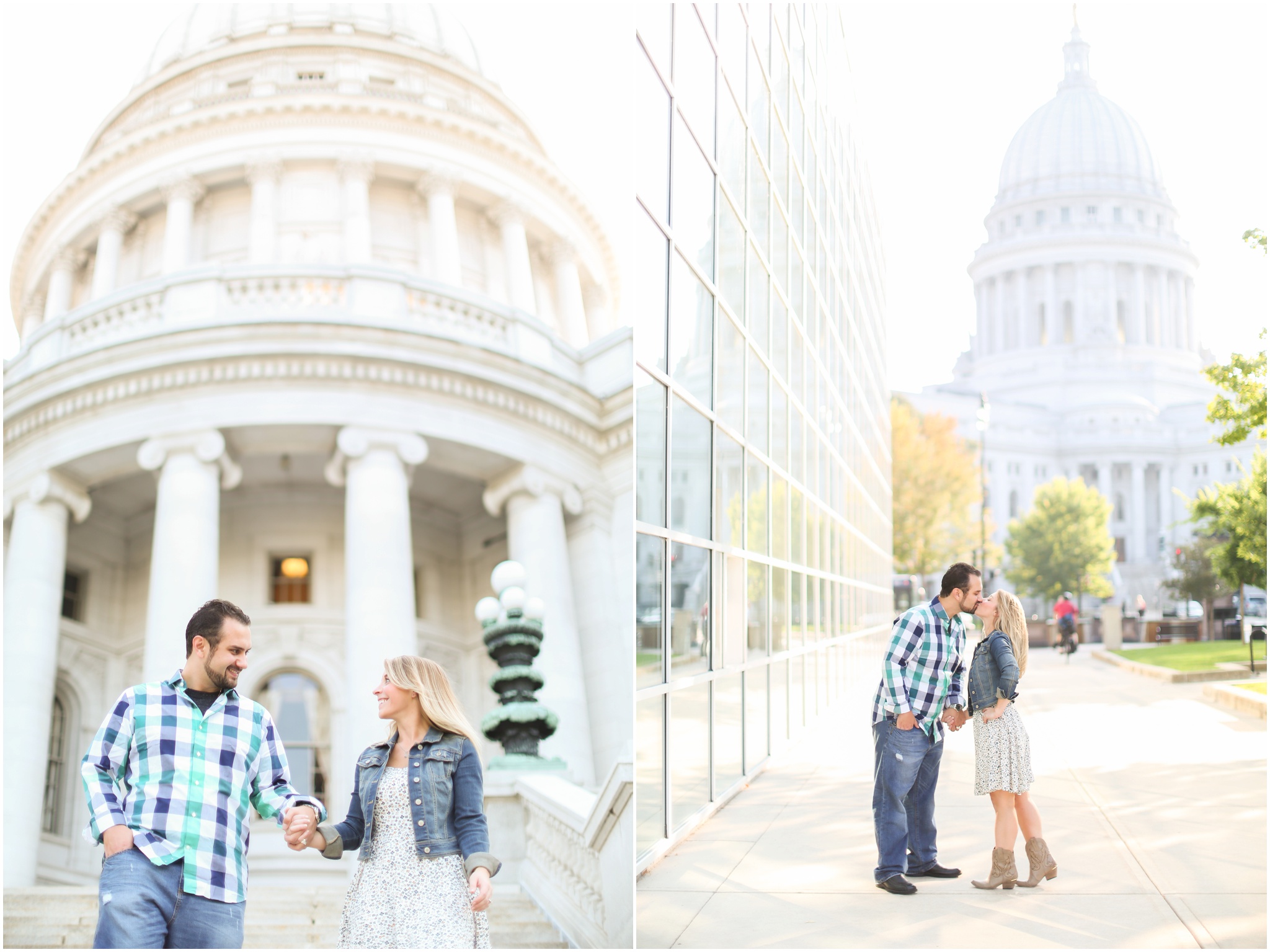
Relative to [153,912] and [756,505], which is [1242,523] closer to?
[756,505]

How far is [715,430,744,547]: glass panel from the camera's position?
10250 millimetres

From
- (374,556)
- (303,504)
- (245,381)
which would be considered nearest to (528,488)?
(374,556)

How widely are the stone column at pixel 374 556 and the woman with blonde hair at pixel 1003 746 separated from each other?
13.9m

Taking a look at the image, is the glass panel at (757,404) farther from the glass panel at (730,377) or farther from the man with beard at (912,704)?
the man with beard at (912,704)

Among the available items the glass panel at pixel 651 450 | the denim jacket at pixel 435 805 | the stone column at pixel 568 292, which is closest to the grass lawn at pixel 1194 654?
the stone column at pixel 568 292

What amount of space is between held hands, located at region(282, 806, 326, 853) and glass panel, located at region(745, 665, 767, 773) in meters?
7.31

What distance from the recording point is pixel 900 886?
722 cm

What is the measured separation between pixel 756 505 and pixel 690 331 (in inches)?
115

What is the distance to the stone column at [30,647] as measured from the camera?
1964 cm

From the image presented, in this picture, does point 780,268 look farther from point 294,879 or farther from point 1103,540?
point 1103,540

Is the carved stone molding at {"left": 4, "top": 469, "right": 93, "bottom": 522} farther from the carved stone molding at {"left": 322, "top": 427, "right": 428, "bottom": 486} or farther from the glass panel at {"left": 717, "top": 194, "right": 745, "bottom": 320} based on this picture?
the glass panel at {"left": 717, "top": 194, "right": 745, "bottom": 320}

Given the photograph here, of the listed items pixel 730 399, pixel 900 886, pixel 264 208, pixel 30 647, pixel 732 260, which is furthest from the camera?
pixel 264 208

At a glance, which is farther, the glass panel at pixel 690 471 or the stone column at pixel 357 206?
the stone column at pixel 357 206

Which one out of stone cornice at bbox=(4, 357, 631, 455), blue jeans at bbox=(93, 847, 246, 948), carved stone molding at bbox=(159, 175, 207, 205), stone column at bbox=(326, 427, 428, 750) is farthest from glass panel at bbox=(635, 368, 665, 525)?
carved stone molding at bbox=(159, 175, 207, 205)
